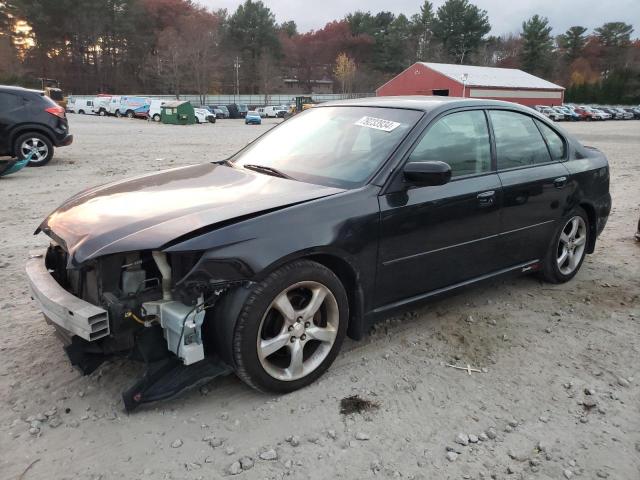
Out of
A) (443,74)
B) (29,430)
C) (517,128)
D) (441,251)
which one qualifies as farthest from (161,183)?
(443,74)

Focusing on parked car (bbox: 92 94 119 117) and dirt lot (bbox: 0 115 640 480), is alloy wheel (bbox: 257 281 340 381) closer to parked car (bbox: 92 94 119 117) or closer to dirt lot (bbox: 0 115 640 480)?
dirt lot (bbox: 0 115 640 480)

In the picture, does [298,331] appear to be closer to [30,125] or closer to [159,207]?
[159,207]

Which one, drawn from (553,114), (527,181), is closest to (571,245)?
(527,181)

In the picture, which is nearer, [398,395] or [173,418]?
[173,418]

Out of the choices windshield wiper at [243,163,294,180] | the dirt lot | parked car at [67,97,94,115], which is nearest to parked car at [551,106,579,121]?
parked car at [67,97,94,115]

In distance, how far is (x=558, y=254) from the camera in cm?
464

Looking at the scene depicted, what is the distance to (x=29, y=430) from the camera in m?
2.61

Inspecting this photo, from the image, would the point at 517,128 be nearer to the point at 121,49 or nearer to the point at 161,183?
the point at 161,183

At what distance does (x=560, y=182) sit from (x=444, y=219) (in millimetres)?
1444

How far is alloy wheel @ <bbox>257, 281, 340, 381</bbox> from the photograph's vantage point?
2795 mm

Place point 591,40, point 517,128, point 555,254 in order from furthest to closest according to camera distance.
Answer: point 591,40, point 555,254, point 517,128

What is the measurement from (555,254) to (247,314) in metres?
3.03

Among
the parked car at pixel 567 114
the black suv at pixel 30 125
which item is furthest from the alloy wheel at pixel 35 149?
the parked car at pixel 567 114

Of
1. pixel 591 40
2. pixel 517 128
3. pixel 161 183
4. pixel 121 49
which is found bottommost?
pixel 161 183
